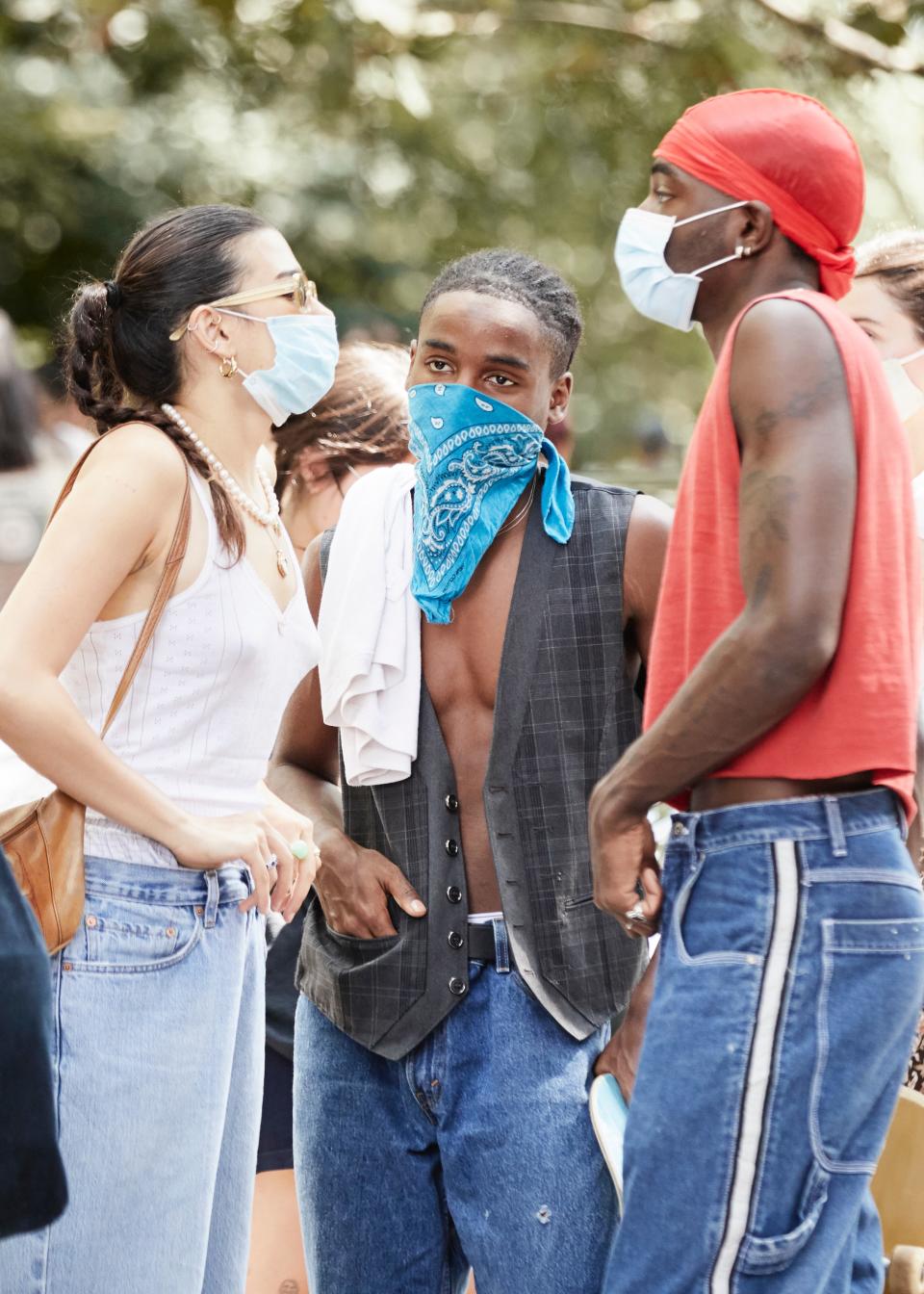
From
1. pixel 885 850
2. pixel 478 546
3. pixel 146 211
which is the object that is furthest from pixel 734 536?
pixel 146 211

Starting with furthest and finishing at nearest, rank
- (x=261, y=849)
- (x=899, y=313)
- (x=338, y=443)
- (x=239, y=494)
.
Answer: (x=338, y=443), (x=899, y=313), (x=239, y=494), (x=261, y=849)

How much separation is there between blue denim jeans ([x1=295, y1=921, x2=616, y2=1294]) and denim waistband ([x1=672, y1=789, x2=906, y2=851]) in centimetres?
66

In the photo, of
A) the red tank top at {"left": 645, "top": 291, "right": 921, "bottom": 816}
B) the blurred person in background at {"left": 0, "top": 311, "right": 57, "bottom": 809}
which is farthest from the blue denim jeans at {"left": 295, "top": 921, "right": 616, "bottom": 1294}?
the blurred person in background at {"left": 0, "top": 311, "right": 57, "bottom": 809}

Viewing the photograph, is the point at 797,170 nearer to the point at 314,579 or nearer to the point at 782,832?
the point at 782,832

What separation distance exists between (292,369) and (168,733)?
0.69m

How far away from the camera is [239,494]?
8.20 feet

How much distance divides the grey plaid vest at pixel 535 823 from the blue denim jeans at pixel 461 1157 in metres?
0.05

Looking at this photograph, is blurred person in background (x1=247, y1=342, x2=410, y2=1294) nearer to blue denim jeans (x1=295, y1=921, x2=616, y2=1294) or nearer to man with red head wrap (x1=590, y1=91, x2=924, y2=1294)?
blue denim jeans (x1=295, y1=921, x2=616, y2=1294)

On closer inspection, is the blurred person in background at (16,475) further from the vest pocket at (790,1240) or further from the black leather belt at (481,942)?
the vest pocket at (790,1240)

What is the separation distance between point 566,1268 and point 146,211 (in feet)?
27.7

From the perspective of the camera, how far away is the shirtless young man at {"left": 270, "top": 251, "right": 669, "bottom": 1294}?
239 cm

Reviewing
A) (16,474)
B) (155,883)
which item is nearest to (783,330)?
(155,883)

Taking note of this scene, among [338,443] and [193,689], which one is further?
[338,443]

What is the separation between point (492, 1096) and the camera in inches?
94.3
